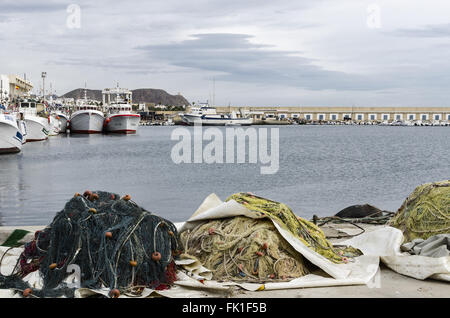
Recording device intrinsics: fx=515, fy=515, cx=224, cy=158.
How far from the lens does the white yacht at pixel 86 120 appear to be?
67.3m

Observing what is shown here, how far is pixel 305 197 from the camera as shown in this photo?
1958 centimetres

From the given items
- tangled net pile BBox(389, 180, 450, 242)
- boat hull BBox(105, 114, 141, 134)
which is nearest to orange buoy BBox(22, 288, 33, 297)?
tangled net pile BBox(389, 180, 450, 242)

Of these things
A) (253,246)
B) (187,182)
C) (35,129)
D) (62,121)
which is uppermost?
(253,246)

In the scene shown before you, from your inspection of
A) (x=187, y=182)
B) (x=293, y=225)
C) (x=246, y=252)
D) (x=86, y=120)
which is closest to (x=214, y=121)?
(x=86, y=120)

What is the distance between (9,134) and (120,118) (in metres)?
39.4

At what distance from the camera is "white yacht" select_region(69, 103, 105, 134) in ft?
221

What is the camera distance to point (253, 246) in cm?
473

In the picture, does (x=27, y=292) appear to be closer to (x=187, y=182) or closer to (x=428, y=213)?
(x=428, y=213)

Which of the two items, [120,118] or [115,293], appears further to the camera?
[120,118]

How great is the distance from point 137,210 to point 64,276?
87cm

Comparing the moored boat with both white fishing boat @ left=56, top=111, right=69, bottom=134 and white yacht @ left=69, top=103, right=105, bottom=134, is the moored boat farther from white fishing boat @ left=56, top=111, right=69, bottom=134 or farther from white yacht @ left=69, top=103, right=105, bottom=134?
white fishing boat @ left=56, top=111, right=69, bottom=134

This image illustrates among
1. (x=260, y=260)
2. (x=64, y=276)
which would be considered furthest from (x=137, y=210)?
(x=260, y=260)

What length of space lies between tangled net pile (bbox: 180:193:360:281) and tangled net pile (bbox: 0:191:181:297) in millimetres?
438
